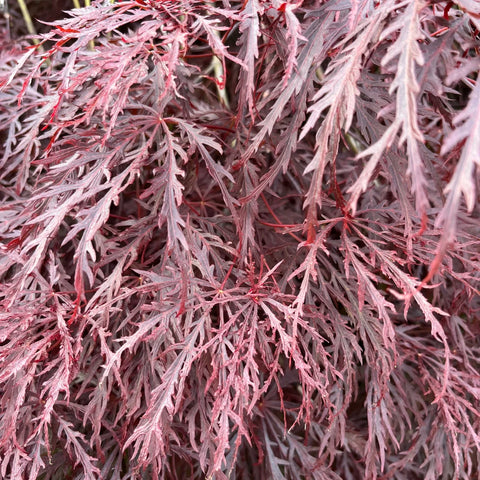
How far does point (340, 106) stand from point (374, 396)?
0.63 m

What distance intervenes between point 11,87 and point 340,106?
848mm

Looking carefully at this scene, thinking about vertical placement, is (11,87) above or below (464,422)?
above

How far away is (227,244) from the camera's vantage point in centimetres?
96

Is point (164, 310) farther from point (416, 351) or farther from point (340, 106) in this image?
point (416, 351)

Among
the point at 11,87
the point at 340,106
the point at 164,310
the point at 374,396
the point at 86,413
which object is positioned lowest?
the point at 374,396

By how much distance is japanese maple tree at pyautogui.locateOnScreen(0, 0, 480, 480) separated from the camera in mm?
741

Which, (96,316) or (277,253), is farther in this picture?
(277,253)

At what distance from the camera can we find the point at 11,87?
119 cm

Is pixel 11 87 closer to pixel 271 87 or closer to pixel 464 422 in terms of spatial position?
pixel 271 87

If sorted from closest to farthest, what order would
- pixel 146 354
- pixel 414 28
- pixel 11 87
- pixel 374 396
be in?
pixel 414 28 < pixel 146 354 < pixel 374 396 < pixel 11 87

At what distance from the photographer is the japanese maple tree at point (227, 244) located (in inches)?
29.2

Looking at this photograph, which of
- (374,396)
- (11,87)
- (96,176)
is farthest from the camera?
(11,87)

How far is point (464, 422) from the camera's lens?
39.9 inches

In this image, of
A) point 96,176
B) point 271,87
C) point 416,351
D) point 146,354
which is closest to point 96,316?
point 146,354
